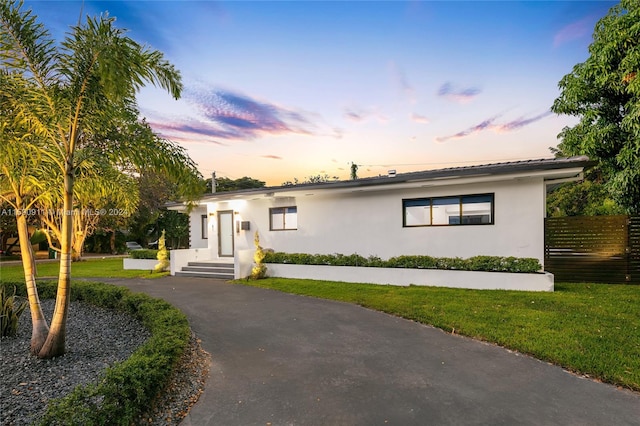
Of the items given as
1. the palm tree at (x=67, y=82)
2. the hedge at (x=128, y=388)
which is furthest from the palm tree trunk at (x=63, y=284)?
the hedge at (x=128, y=388)

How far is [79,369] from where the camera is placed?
374 centimetres

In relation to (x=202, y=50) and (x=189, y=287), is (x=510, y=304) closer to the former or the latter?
(x=189, y=287)

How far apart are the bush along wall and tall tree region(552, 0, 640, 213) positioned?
459 cm

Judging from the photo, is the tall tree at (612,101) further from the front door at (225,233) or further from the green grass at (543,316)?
the front door at (225,233)

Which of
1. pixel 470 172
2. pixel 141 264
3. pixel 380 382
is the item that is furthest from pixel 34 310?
Result: pixel 141 264

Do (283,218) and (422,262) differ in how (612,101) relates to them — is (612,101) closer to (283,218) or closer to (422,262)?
(422,262)

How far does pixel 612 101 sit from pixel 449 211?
6491 mm

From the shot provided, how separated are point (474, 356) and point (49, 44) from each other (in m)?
7.03

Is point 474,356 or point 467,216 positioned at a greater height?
point 467,216

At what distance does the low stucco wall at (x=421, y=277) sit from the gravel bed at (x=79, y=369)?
5.60 metres

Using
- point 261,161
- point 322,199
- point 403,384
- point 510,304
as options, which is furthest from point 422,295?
point 261,161

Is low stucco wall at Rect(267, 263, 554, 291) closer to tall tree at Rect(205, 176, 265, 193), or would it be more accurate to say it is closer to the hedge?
the hedge

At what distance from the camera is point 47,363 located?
3.94 metres

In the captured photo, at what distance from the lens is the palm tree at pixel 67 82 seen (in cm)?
378
